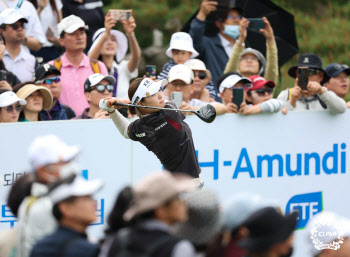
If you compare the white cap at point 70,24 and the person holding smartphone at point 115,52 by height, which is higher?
the white cap at point 70,24

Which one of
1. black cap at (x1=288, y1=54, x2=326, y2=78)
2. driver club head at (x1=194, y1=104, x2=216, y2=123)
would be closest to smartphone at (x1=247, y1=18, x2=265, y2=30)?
black cap at (x1=288, y1=54, x2=326, y2=78)

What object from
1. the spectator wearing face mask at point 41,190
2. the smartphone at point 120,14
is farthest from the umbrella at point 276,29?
the spectator wearing face mask at point 41,190

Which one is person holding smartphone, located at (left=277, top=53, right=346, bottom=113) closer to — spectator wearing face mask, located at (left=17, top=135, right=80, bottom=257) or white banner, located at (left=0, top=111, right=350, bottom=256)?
white banner, located at (left=0, top=111, right=350, bottom=256)

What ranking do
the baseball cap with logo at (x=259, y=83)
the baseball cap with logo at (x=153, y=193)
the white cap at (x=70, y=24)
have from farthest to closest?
the white cap at (x=70, y=24) → the baseball cap with logo at (x=259, y=83) → the baseball cap with logo at (x=153, y=193)

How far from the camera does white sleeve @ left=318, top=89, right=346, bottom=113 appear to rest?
31.2 feet

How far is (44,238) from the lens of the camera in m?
4.75

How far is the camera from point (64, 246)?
4.69 meters

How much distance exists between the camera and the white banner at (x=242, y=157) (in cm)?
788

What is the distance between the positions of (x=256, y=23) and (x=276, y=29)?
129 centimetres

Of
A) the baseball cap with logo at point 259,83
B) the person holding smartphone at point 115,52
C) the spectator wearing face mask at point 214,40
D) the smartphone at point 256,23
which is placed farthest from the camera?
the spectator wearing face mask at point 214,40

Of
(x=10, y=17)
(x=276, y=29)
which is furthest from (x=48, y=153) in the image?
(x=276, y=29)

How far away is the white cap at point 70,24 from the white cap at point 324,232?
15.3 feet

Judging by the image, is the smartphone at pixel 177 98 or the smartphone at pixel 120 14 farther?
the smartphone at pixel 120 14

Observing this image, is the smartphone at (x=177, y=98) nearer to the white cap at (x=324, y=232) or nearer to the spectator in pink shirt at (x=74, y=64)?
the spectator in pink shirt at (x=74, y=64)
